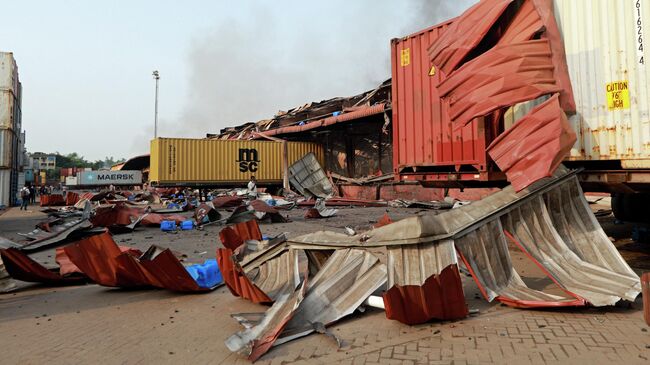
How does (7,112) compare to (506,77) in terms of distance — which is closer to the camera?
(506,77)

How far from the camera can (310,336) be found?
3096 mm

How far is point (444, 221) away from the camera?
12.9ft

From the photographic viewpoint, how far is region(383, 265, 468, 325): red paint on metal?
3115 mm

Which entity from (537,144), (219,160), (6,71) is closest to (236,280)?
(537,144)

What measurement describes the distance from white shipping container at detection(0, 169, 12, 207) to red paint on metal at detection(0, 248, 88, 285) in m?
18.3

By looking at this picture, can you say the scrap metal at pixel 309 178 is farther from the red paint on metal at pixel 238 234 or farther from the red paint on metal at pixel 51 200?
the red paint on metal at pixel 238 234

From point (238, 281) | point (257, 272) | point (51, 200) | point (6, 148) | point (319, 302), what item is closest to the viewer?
point (319, 302)

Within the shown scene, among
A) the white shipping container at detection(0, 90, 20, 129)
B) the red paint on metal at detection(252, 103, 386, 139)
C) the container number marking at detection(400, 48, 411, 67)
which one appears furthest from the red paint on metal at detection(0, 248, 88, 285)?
the white shipping container at detection(0, 90, 20, 129)

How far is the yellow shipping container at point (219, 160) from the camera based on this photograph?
19828 mm

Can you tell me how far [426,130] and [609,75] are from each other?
9.39 ft

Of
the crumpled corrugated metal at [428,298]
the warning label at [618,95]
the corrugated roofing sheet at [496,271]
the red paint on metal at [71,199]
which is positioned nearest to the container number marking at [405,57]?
the warning label at [618,95]

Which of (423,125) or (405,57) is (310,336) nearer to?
(423,125)

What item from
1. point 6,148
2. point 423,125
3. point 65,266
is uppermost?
point 6,148

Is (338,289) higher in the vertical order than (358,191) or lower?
lower
